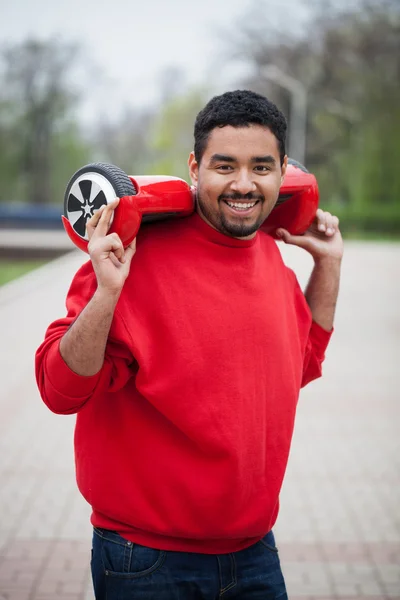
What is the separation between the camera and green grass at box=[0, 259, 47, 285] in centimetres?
1804

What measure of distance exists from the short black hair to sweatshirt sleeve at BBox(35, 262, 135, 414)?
1.43ft

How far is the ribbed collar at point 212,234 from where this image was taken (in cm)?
187

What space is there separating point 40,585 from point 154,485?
216 centimetres

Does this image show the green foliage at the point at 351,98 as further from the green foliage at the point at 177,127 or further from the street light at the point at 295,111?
the green foliage at the point at 177,127

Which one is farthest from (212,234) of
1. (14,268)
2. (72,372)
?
(14,268)

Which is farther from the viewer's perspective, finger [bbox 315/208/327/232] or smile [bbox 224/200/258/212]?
finger [bbox 315/208/327/232]

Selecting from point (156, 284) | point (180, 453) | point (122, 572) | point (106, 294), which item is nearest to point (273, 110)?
point (156, 284)

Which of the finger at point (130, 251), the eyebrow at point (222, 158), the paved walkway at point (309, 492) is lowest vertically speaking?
the paved walkway at point (309, 492)

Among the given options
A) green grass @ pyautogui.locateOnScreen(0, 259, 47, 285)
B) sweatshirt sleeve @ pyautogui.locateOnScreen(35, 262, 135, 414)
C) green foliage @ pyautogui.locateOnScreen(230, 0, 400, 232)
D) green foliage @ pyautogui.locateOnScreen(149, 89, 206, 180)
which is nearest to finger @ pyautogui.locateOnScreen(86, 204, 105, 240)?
sweatshirt sleeve @ pyautogui.locateOnScreen(35, 262, 135, 414)

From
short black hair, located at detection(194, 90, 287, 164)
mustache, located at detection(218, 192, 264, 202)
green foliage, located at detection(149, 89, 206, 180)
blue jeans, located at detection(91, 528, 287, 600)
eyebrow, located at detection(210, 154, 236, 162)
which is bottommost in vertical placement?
green foliage, located at detection(149, 89, 206, 180)

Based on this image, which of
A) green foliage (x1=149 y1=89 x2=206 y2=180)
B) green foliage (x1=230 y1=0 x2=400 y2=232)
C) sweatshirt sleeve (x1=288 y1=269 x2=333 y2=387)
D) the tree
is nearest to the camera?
sweatshirt sleeve (x1=288 y1=269 x2=333 y2=387)

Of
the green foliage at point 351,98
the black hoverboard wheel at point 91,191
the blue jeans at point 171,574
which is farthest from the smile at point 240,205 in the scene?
the green foliage at point 351,98

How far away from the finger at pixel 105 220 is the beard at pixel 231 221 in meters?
0.30

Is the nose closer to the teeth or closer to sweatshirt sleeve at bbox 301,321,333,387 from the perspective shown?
the teeth
